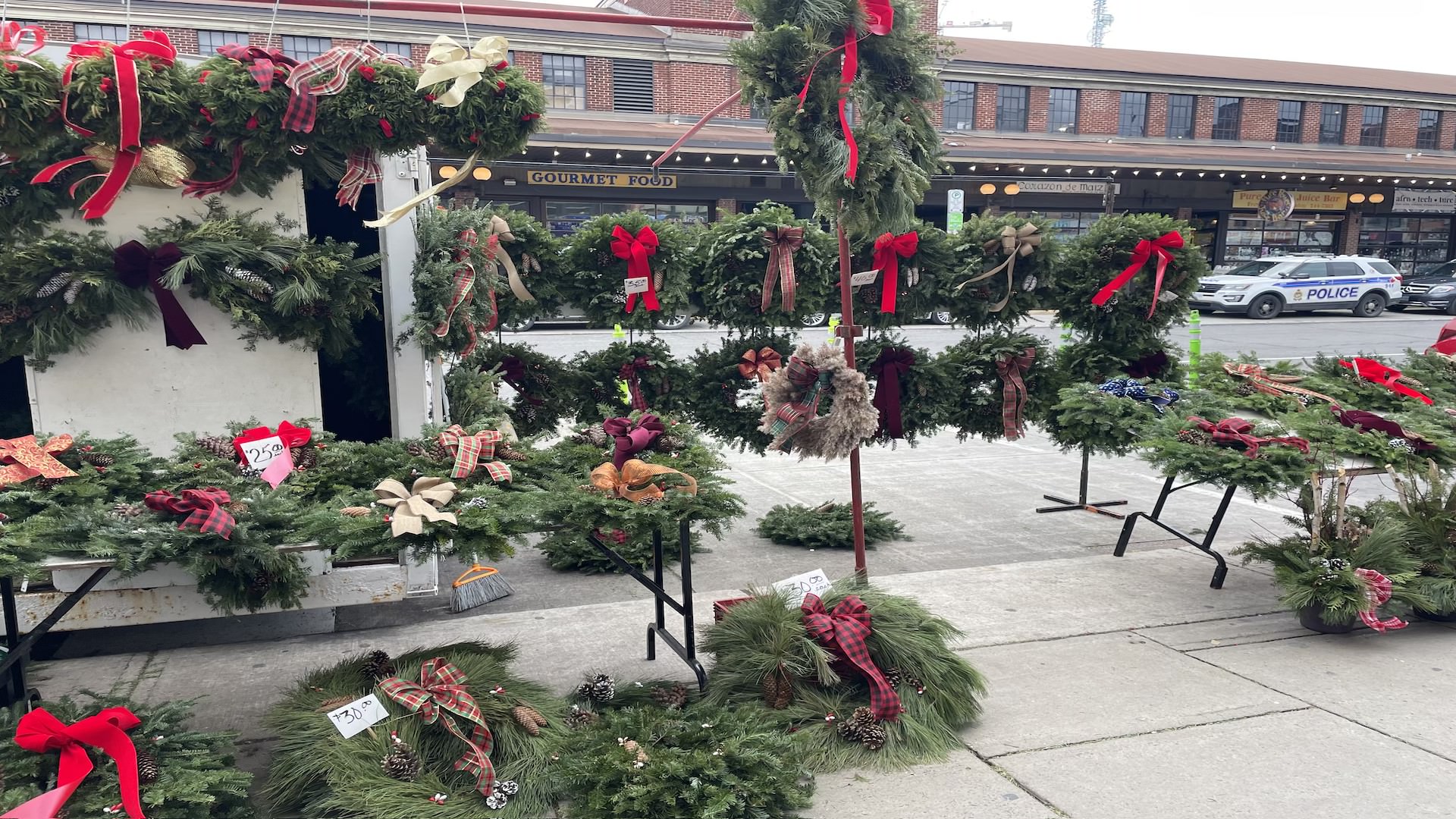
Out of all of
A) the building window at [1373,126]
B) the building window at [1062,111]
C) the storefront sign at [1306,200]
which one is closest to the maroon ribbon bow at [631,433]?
the building window at [1062,111]

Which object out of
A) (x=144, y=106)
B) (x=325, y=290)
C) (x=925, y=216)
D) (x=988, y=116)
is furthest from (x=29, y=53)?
(x=988, y=116)

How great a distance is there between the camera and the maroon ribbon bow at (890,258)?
6.53 metres

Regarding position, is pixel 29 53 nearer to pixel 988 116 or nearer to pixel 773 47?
pixel 773 47

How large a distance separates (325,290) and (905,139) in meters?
2.88

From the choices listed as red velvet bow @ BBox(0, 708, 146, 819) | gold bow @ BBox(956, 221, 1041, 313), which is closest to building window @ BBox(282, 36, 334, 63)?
gold bow @ BBox(956, 221, 1041, 313)

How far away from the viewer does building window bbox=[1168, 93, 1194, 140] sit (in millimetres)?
30703

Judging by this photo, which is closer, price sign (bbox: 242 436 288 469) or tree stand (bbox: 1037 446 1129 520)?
price sign (bbox: 242 436 288 469)

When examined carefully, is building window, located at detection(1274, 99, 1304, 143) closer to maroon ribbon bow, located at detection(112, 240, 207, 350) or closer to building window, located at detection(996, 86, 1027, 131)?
→ building window, located at detection(996, 86, 1027, 131)

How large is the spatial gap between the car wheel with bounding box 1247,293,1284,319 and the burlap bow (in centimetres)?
2217

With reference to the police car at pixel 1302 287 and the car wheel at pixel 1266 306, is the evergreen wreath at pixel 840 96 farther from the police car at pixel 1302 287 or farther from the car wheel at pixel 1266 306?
the car wheel at pixel 1266 306

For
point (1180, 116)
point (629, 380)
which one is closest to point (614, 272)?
point (629, 380)

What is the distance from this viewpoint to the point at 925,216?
28531 millimetres

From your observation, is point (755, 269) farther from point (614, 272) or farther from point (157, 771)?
point (157, 771)

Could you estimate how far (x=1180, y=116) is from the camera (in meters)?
31.0
